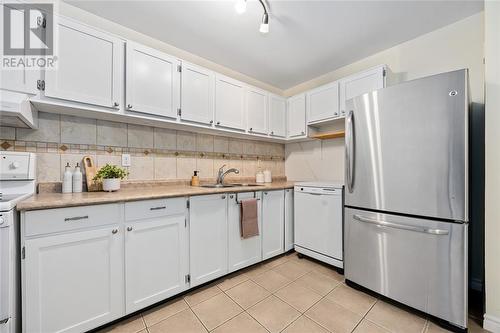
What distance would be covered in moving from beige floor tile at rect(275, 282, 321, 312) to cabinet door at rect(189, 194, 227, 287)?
58cm

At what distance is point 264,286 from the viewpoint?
6.16 ft

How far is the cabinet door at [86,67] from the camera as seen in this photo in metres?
1.42

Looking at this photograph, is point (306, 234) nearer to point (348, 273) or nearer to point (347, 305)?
point (348, 273)

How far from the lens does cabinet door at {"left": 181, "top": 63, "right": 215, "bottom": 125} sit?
6.63 feet

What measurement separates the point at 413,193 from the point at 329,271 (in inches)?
47.6

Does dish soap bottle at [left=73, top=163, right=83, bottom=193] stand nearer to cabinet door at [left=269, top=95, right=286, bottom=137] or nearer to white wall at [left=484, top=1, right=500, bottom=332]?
cabinet door at [left=269, top=95, right=286, bottom=137]

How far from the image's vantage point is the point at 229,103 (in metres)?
2.38

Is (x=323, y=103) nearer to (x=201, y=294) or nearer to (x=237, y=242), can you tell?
(x=237, y=242)

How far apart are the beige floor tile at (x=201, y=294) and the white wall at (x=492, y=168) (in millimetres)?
1942

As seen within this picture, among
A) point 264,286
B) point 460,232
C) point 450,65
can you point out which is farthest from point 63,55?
point 450,65

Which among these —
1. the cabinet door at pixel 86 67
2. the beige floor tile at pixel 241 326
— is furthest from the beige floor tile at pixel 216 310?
the cabinet door at pixel 86 67

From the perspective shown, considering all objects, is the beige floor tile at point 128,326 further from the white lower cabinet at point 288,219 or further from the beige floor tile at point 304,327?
the white lower cabinet at point 288,219

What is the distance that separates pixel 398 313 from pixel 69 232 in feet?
7.66

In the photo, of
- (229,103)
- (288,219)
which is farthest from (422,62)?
(288,219)
